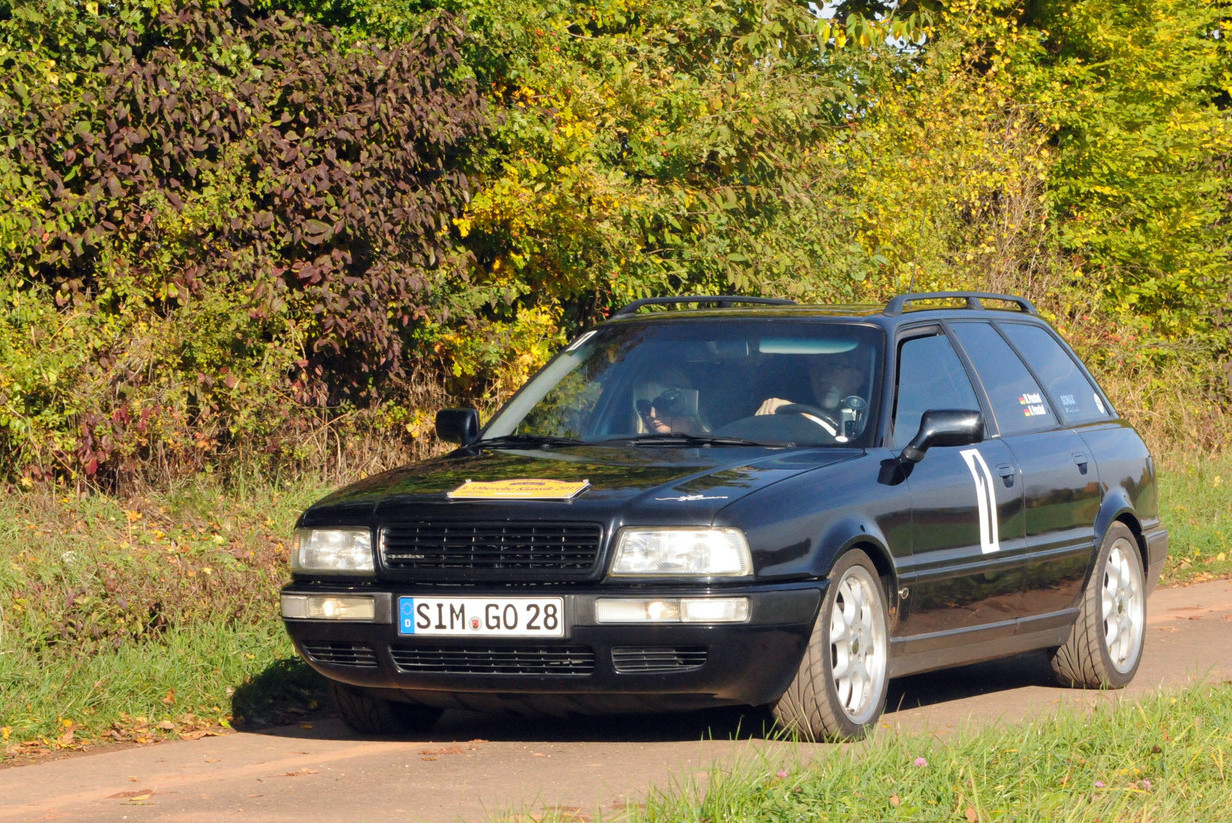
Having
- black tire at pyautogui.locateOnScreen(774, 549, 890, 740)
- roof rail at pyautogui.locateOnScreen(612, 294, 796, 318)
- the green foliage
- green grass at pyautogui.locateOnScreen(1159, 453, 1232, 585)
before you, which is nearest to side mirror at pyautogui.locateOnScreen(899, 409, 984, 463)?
black tire at pyautogui.locateOnScreen(774, 549, 890, 740)

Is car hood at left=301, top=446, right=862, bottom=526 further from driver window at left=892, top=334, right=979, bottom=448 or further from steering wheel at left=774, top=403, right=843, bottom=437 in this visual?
driver window at left=892, top=334, right=979, bottom=448

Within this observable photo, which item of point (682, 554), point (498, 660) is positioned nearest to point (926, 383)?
point (682, 554)

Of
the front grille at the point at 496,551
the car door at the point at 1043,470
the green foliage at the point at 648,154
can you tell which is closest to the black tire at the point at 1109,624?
the car door at the point at 1043,470

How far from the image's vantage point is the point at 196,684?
8180 mm

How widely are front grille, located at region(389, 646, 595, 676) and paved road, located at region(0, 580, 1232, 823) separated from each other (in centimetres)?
33

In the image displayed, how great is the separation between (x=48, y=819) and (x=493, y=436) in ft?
9.67

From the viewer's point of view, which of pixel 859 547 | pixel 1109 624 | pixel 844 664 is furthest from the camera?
pixel 1109 624

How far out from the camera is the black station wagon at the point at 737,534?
652 centimetres

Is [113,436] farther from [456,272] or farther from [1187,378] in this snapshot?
[1187,378]

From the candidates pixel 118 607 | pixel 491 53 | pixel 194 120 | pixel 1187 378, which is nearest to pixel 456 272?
pixel 491 53

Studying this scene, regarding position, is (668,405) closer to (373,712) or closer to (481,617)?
(481,617)

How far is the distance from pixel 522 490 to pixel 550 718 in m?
1.44

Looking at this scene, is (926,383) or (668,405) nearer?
(668,405)

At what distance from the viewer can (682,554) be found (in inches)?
256
